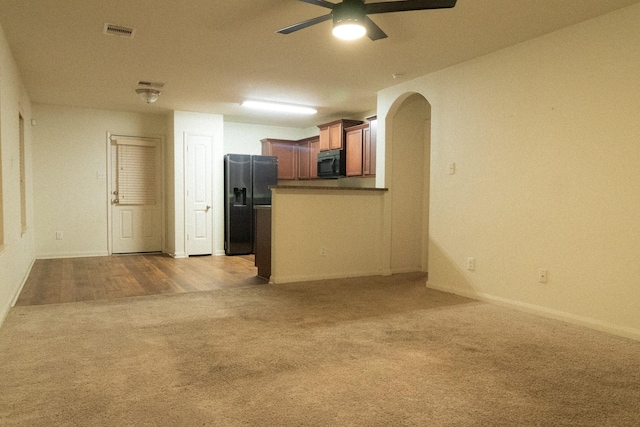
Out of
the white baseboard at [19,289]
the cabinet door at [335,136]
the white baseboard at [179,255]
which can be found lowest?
the white baseboard at [179,255]

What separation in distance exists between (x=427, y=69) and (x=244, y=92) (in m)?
2.46

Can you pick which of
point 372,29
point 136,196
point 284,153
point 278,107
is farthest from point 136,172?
point 372,29

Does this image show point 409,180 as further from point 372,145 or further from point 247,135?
point 247,135

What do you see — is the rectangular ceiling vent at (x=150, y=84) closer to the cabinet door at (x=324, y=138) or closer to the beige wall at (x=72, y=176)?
the beige wall at (x=72, y=176)

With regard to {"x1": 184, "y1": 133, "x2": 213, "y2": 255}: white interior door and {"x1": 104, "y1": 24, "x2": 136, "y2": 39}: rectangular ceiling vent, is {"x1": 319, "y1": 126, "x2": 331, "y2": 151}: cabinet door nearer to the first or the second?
{"x1": 184, "y1": 133, "x2": 213, "y2": 255}: white interior door

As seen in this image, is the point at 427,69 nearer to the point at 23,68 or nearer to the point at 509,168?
the point at 509,168

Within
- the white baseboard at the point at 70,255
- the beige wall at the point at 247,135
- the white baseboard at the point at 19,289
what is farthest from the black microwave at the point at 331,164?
the white baseboard at the point at 19,289

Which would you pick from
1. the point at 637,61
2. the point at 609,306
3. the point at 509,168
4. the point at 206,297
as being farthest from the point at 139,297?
the point at 637,61

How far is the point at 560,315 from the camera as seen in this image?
3.52 metres

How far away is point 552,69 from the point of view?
358 cm

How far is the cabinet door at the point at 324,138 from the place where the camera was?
7227 millimetres

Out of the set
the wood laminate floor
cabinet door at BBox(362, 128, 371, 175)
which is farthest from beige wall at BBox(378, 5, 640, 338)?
the wood laminate floor

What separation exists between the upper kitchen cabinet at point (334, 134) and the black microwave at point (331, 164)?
0.09 meters

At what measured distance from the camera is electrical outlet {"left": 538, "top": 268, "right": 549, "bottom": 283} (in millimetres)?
3627
